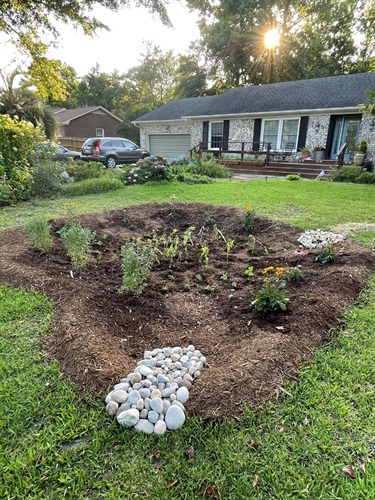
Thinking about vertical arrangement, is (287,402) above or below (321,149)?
below

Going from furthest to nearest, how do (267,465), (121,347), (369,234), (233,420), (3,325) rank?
(369,234) < (3,325) < (121,347) < (233,420) < (267,465)

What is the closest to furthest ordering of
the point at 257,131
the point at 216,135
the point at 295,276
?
1. the point at 295,276
2. the point at 257,131
3. the point at 216,135

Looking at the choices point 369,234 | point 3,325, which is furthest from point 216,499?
point 369,234

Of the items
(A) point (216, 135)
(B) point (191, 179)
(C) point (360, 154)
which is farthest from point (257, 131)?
(B) point (191, 179)

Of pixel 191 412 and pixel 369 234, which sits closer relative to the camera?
pixel 191 412

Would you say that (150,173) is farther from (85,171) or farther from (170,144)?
(170,144)

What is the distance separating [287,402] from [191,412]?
55 centimetres

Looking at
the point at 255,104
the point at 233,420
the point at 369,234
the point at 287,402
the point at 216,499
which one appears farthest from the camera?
the point at 255,104

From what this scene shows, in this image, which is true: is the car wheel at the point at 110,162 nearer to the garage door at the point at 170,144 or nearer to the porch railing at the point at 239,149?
the porch railing at the point at 239,149

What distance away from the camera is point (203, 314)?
2.80 metres

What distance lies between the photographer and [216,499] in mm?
1333

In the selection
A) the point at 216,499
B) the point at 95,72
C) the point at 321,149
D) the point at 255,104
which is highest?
the point at 95,72

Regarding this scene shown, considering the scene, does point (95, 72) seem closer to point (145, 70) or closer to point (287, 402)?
point (145, 70)

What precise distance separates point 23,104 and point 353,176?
1334 centimetres
